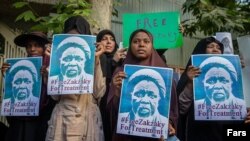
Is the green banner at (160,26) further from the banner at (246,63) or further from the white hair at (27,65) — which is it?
the white hair at (27,65)

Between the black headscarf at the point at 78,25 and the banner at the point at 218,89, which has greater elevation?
the black headscarf at the point at 78,25

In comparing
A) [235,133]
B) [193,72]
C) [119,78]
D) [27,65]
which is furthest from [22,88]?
[235,133]

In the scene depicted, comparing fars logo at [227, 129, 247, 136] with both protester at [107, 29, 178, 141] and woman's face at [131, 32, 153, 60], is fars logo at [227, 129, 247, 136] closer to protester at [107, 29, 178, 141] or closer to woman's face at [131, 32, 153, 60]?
protester at [107, 29, 178, 141]

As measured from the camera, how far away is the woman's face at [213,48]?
3620 mm

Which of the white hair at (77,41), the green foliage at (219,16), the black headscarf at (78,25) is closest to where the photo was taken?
the white hair at (77,41)

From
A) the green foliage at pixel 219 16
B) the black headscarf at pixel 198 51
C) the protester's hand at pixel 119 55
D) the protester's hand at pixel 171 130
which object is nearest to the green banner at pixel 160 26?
the protester's hand at pixel 119 55

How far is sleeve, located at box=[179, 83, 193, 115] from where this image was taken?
3.44 metres

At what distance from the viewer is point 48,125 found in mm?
3344

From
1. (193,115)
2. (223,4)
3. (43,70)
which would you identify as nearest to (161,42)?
(193,115)

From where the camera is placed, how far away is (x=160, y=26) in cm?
436

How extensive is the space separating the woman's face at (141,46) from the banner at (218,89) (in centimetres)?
43

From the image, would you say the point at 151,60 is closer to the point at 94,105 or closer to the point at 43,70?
the point at 94,105

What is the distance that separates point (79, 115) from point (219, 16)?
2.49m

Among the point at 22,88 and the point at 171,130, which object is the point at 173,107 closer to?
the point at 171,130
